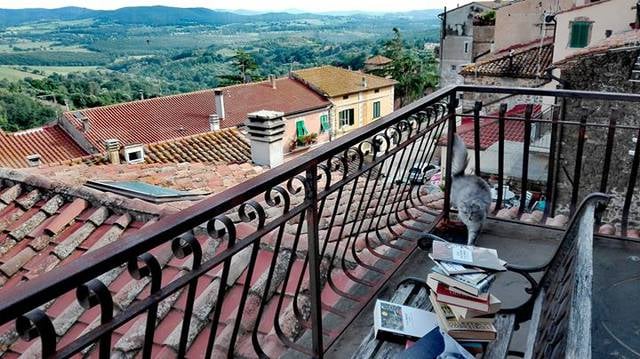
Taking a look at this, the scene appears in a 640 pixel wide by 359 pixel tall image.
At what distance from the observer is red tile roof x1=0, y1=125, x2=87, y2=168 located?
16.7m

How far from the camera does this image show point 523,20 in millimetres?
23125

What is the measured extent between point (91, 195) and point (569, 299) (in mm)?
3760

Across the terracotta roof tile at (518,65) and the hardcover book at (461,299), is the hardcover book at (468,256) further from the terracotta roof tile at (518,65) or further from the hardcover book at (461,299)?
the terracotta roof tile at (518,65)

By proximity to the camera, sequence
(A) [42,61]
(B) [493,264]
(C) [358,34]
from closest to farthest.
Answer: (B) [493,264] → (A) [42,61] → (C) [358,34]

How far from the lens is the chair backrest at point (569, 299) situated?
1097 millimetres

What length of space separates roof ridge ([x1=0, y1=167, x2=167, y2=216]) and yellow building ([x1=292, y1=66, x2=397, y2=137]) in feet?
74.3

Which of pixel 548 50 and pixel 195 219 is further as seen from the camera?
pixel 548 50

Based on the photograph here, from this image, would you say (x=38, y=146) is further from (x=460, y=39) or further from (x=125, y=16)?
(x=125, y=16)

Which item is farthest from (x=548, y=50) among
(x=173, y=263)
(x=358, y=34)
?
(x=358, y=34)

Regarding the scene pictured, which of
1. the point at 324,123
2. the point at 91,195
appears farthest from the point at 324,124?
the point at 91,195

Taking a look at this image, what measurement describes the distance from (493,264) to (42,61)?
105m

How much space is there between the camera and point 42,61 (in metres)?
90.5

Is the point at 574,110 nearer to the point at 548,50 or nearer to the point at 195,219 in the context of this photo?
the point at 195,219

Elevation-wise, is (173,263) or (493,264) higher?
(493,264)
